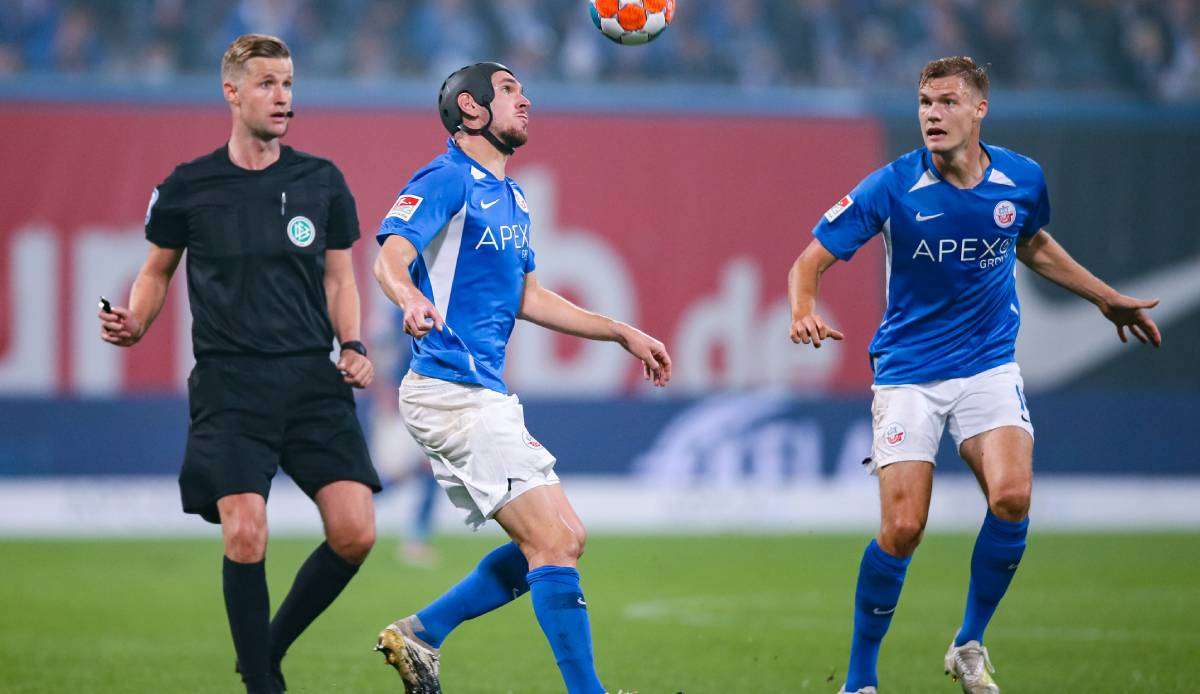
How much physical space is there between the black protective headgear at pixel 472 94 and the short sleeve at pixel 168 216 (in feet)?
3.54

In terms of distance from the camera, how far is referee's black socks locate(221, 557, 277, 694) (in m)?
5.63

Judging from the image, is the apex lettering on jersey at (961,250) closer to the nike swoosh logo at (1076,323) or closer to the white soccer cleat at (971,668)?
the white soccer cleat at (971,668)

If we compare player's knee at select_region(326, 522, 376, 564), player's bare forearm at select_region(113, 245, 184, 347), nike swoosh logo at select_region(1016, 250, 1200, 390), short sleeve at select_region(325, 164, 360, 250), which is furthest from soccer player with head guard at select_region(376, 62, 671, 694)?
nike swoosh logo at select_region(1016, 250, 1200, 390)

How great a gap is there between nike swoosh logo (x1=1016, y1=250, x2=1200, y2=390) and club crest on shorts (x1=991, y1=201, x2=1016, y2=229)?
9.06 m

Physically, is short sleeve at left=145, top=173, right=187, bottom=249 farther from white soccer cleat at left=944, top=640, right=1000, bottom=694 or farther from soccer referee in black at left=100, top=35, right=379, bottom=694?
white soccer cleat at left=944, top=640, right=1000, bottom=694

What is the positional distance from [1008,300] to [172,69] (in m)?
11.3

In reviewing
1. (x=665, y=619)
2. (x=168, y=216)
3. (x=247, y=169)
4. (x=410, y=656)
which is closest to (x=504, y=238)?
(x=247, y=169)

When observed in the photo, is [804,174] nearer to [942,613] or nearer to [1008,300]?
[942,613]

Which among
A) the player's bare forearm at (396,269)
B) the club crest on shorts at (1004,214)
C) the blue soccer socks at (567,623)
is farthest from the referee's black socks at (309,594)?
the club crest on shorts at (1004,214)

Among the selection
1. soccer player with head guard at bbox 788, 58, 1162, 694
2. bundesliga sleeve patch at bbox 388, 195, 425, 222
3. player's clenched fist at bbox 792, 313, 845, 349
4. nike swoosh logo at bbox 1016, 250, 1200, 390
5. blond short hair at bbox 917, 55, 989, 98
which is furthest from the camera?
nike swoosh logo at bbox 1016, 250, 1200, 390

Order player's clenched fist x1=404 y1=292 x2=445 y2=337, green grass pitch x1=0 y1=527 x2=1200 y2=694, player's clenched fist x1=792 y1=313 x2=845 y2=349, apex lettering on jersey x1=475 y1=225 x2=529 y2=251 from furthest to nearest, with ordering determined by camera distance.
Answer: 1. green grass pitch x1=0 y1=527 x2=1200 y2=694
2. player's clenched fist x1=792 y1=313 x2=845 y2=349
3. apex lettering on jersey x1=475 y1=225 x2=529 y2=251
4. player's clenched fist x1=404 y1=292 x2=445 y2=337

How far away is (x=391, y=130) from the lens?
1494 cm

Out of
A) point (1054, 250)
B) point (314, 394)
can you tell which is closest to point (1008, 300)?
point (1054, 250)

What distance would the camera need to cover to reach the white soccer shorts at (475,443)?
5613 mm
